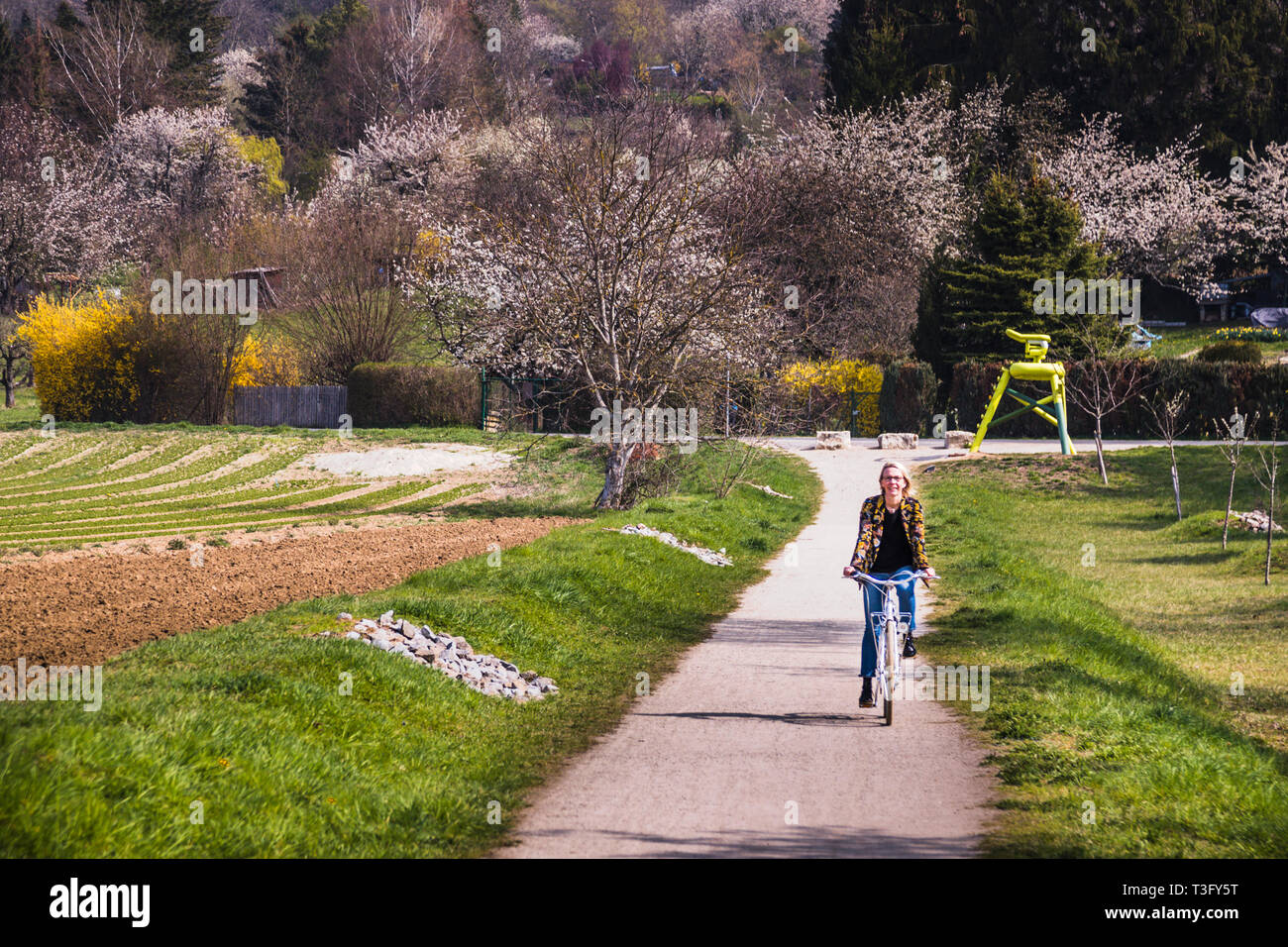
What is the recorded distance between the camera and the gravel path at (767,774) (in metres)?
6.60

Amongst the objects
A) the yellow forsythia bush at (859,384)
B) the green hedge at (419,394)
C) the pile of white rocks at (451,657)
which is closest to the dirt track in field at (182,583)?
the pile of white rocks at (451,657)

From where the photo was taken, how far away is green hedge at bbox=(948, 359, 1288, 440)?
36469 mm

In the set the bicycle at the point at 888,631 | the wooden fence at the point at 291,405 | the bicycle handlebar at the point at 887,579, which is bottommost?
the bicycle at the point at 888,631

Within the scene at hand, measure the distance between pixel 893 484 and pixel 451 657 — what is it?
3903mm

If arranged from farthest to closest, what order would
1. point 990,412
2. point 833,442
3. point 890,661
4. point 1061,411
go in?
point 833,442 < point 990,412 < point 1061,411 < point 890,661

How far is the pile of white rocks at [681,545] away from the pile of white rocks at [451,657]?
7.74 m

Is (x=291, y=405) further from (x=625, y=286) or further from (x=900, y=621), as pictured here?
(x=900, y=621)

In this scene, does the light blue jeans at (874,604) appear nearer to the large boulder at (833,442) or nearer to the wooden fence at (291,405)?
the large boulder at (833,442)

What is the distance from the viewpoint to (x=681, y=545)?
19.1 metres

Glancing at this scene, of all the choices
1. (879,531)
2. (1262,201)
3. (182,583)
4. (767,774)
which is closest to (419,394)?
(182,583)

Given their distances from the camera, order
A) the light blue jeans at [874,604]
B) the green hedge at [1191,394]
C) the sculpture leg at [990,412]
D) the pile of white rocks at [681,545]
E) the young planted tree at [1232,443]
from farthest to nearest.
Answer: the green hedge at [1191,394]
the sculpture leg at [990,412]
the young planted tree at [1232,443]
the pile of white rocks at [681,545]
the light blue jeans at [874,604]

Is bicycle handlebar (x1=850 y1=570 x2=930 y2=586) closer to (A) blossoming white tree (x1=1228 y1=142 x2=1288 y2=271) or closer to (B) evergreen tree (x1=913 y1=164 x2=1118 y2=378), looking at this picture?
(B) evergreen tree (x1=913 y1=164 x2=1118 y2=378)
